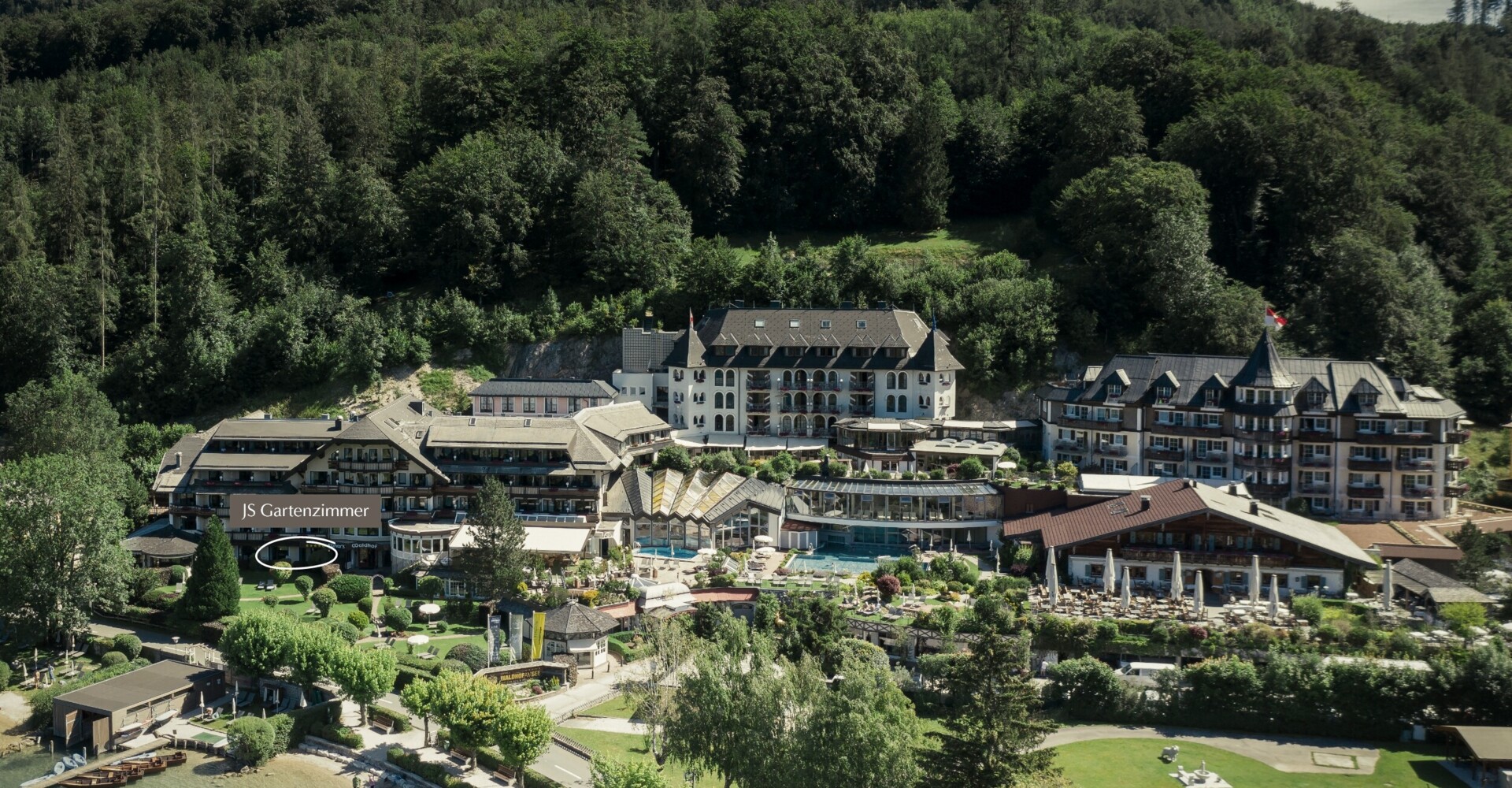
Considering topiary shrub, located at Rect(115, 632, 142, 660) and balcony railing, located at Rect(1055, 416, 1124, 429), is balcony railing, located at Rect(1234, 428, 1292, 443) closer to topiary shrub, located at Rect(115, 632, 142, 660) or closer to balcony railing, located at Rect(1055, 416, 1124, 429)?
balcony railing, located at Rect(1055, 416, 1124, 429)

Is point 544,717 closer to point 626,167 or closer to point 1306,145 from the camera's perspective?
point 626,167

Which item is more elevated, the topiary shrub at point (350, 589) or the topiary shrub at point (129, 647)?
the topiary shrub at point (350, 589)

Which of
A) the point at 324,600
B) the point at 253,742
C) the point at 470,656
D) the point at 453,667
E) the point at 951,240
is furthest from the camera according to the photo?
the point at 951,240

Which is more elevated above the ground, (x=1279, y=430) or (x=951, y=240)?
(x=951, y=240)

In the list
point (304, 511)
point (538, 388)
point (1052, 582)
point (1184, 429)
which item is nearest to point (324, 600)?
point (304, 511)

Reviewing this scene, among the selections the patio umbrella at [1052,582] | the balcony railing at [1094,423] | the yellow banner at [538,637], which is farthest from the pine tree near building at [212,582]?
the balcony railing at [1094,423]

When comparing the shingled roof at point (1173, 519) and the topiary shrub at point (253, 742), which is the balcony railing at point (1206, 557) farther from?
the topiary shrub at point (253, 742)

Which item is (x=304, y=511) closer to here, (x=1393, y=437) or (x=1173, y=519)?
(x=1173, y=519)
